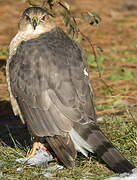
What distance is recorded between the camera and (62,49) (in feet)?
15.6

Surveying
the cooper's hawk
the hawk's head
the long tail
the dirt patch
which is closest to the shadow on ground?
the dirt patch

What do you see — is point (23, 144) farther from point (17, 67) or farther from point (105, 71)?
point (105, 71)

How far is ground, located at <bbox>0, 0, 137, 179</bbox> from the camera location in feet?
14.5

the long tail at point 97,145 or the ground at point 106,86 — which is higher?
the long tail at point 97,145

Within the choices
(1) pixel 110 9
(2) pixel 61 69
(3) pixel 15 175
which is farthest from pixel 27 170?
(1) pixel 110 9

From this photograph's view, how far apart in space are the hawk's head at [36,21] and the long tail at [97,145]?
4.91 ft

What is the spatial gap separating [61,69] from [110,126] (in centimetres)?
143

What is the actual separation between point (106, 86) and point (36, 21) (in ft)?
6.23

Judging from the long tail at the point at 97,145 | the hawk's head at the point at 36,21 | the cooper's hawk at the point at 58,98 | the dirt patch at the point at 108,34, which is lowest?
the dirt patch at the point at 108,34

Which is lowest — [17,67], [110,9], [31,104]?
[110,9]

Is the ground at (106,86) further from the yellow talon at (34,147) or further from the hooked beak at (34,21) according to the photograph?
the hooked beak at (34,21)

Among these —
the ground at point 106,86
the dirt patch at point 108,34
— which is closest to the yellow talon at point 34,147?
the ground at point 106,86

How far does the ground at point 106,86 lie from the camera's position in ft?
14.5

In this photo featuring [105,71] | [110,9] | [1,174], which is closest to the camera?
[1,174]
